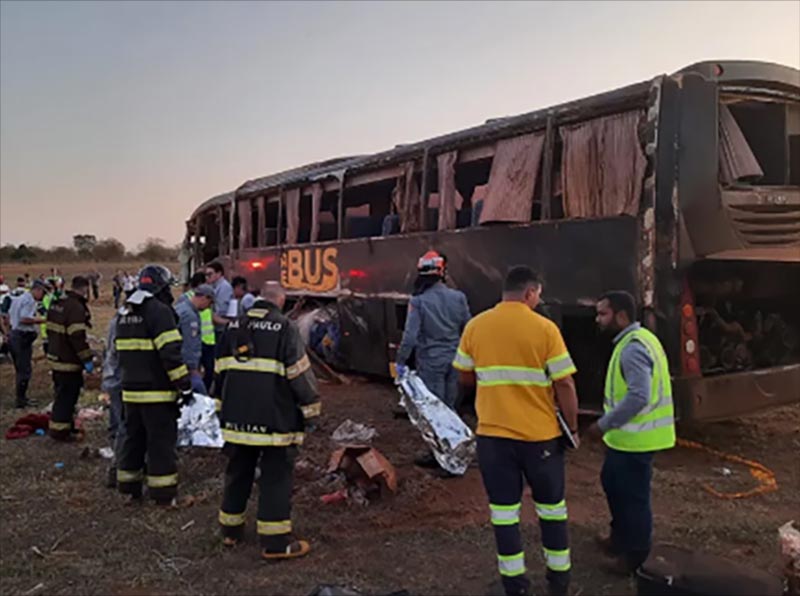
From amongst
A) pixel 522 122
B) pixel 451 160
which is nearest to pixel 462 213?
pixel 451 160

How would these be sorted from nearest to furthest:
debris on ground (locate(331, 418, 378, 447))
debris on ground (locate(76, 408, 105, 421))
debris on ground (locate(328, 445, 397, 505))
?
debris on ground (locate(328, 445, 397, 505)), debris on ground (locate(331, 418, 378, 447)), debris on ground (locate(76, 408, 105, 421))

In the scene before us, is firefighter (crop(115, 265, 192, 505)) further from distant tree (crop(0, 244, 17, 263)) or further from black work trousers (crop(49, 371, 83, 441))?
distant tree (crop(0, 244, 17, 263))

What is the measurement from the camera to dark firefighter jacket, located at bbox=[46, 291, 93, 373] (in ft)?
26.2

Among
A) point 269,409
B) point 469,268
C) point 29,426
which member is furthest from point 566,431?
point 29,426

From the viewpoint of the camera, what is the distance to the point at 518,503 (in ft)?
12.9

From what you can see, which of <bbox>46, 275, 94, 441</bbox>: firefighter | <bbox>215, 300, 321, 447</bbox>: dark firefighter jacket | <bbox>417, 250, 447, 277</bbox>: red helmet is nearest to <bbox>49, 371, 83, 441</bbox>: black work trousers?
<bbox>46, 275, 94, 441</bbox>: firefighter

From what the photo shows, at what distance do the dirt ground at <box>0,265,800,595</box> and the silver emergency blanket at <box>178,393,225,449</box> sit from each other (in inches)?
5.6

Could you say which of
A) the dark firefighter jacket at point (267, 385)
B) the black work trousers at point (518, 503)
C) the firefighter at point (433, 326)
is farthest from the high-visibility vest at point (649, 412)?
the firefighter at point (433, 326)

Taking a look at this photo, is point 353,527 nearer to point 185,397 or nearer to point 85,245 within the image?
point 185,397

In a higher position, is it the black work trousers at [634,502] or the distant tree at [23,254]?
the distant tree at [23,254]

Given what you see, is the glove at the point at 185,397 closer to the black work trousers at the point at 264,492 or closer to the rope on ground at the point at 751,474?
the black work trousers at the point at 264,492

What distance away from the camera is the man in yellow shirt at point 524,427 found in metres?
3.85

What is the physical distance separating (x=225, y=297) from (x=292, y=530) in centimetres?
531

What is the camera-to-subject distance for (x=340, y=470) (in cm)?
593
